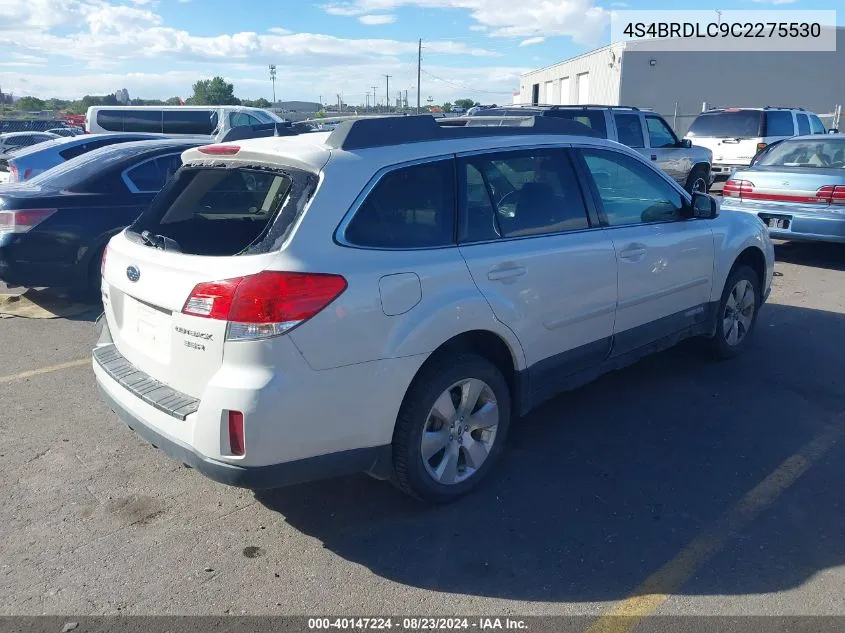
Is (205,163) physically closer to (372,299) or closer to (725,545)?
(372,299)

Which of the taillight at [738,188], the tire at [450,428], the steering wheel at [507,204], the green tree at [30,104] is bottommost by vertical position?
the tire at [450,428]

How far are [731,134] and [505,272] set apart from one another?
50.3 feet

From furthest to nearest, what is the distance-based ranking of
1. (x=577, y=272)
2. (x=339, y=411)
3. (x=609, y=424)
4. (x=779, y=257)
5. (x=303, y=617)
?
(x=779, y=257) < (x=609, y=424) < (x=577, y=272) < (x=339, y=411) < (x=303, y=617)

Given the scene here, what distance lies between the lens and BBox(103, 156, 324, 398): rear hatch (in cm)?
308

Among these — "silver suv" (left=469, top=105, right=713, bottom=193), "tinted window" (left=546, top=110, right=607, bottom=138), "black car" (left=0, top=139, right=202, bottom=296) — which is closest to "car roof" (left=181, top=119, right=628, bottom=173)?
"black car" (left=0, top=139, right=202, bottom=296)

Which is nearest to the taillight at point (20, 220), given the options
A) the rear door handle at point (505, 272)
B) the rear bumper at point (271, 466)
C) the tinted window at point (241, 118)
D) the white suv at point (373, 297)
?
the white suv at point (373, 297)

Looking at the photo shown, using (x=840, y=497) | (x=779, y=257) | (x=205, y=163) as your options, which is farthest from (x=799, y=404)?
(x=779, y=257)

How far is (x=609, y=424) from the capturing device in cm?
473

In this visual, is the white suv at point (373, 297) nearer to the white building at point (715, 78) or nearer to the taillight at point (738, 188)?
the taillight at point (738, 188)

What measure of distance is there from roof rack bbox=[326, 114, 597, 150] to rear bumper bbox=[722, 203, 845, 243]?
17.8 ft

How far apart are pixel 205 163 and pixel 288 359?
1.38 meters

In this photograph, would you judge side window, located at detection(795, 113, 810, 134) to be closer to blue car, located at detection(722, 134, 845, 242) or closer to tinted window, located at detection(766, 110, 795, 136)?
tinted window, located at detection(766, 110, 795, 136)

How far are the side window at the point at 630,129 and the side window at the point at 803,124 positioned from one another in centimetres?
633

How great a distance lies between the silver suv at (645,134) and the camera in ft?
39.8
